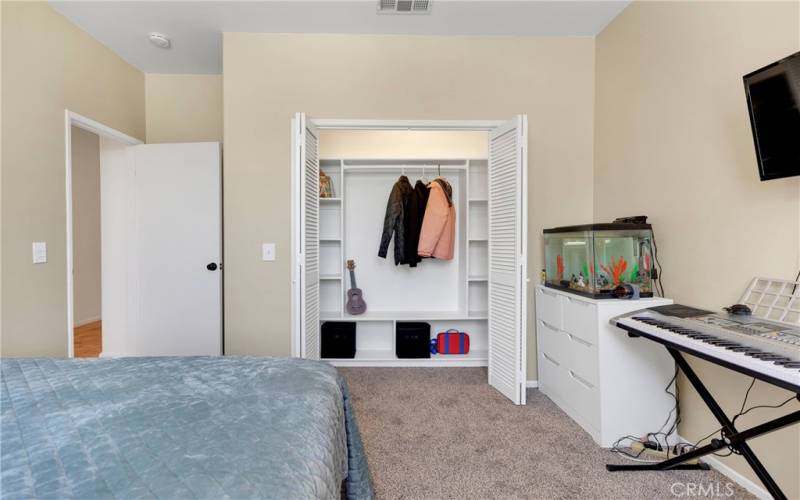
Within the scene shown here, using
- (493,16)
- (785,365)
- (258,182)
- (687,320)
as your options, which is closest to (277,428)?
(785,365)

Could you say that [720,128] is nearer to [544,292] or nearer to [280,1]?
[544,292]

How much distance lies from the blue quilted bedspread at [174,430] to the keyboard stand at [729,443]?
1.33m

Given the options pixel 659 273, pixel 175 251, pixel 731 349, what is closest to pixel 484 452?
pixel 731 349

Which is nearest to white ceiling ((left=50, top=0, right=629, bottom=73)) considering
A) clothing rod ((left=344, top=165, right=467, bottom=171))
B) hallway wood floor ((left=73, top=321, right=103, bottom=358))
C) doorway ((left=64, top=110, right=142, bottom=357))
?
clothing rod ((left=344, top=165, right=467, bottom=171))

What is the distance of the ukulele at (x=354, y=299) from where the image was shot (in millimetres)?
3322

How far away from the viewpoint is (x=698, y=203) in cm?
183

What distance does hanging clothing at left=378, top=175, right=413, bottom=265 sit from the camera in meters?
3.24

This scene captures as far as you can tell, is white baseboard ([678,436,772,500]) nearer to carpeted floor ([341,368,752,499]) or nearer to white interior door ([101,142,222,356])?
carpeted floor ([341,368,752,499])

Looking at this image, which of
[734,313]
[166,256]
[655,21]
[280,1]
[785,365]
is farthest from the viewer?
[166,256]

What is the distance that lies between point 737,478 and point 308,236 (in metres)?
2.59

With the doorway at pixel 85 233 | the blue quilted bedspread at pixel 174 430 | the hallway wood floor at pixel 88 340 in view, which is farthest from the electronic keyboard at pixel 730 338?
the doorway at pixel 85 233

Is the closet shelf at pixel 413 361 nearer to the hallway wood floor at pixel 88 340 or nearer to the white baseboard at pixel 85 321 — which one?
the hallway wood floor at pixel 88 340

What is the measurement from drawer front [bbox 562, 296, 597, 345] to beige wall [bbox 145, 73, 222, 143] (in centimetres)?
330

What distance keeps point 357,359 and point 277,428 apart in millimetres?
2247
